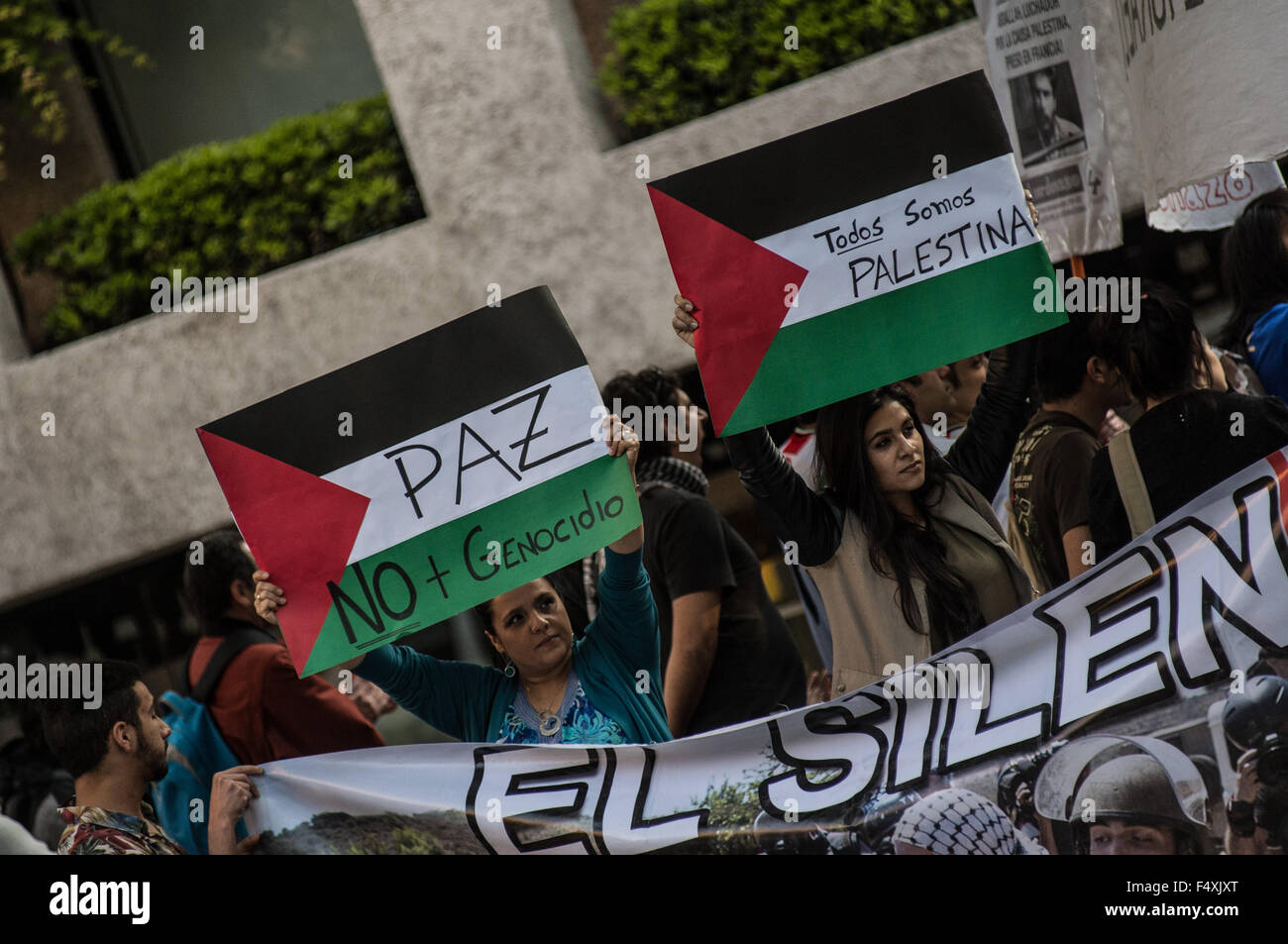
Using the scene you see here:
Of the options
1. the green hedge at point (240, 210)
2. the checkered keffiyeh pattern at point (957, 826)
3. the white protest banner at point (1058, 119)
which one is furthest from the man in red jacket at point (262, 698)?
the green hedge at point (240, 210)

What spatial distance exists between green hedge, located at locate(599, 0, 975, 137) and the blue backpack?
13.2 feet

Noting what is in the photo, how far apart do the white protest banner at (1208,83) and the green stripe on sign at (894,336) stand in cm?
55

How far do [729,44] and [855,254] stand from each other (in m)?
4.09

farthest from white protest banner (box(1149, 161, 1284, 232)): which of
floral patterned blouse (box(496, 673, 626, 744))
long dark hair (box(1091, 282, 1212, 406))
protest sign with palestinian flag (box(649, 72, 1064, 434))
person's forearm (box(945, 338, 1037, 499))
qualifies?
floral patterned blouse (box(496, 673, 626, 744))

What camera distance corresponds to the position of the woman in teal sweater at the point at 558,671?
344 cm

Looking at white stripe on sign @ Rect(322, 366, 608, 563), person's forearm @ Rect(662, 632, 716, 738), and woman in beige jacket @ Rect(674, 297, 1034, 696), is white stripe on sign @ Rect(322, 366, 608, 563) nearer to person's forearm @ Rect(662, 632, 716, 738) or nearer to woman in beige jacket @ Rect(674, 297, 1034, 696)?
woman in beige jacket @ Rect(674, 297, 1034, 696)

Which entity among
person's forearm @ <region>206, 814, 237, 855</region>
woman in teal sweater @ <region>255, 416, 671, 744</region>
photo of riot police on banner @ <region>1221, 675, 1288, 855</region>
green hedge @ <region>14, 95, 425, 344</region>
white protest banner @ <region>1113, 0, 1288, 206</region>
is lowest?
photo of riot police on banner @ <region>1221, 675, 1288, 855</region>

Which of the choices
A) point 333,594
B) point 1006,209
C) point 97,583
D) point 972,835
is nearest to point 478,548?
point 333,594

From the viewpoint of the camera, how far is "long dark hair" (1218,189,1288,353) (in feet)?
14.3

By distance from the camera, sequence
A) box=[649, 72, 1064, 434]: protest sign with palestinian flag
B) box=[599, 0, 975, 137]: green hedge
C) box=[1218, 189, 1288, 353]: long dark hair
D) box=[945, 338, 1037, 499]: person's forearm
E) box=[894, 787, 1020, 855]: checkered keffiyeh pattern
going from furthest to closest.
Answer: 1. box=[599, 0, 975, 137]: green hedge
2. box=[1218, 189, 1288, 353]: long dark hair
3. box=[945, 338, 1037, 499]: person's forearm
4. box=[649, 72, 1064, 434]: protest sign with palestinian flag
5. box=[894, 787, 1020, 855]: checkered keffiyeh pattern

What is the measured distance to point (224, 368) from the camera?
7.55 meters

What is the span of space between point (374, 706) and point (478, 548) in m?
1.89

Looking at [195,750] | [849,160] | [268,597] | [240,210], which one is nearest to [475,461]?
[268,597]
